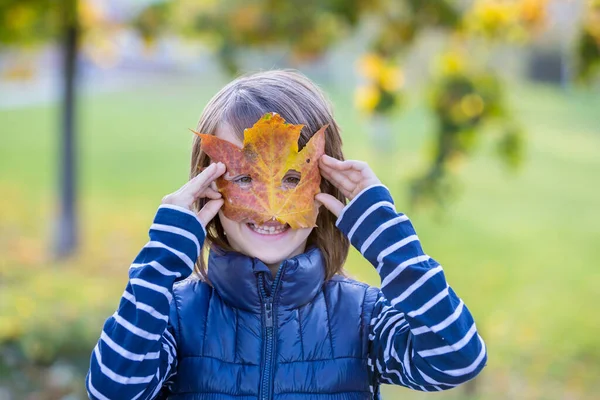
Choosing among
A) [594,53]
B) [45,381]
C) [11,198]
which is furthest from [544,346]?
[11,198]

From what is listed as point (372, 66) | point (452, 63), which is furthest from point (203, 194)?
point (452, 63)

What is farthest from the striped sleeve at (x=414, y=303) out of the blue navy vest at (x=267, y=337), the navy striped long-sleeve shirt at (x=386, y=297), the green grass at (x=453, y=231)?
the green grass at (x=453, y=231)

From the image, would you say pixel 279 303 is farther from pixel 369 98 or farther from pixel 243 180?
pixel 369 98

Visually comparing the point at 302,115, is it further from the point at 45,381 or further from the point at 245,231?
the point at 45,381

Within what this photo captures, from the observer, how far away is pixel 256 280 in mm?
1943

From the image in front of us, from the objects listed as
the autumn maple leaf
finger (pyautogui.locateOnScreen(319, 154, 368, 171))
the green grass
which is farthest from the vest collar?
the green grass

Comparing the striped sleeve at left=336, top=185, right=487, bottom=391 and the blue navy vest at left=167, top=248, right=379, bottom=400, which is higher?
the striped sleeve at left=336, top=185, right=487, bottom=391

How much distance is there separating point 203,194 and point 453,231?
9132 mm

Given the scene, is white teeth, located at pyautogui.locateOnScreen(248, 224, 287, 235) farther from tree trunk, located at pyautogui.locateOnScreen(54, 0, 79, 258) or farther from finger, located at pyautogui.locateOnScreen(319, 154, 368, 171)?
tree trunk, located at pyautogui.locateOnScreen(54, 0, 79, 258)

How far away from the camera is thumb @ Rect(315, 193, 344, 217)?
1965 mm

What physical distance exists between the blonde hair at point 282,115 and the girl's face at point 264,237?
57 mm

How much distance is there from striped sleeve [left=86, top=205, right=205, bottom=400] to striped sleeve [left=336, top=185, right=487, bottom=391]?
40 centimetres

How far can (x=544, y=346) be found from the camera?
664 cm

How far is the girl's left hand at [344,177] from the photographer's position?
6.28 ft
